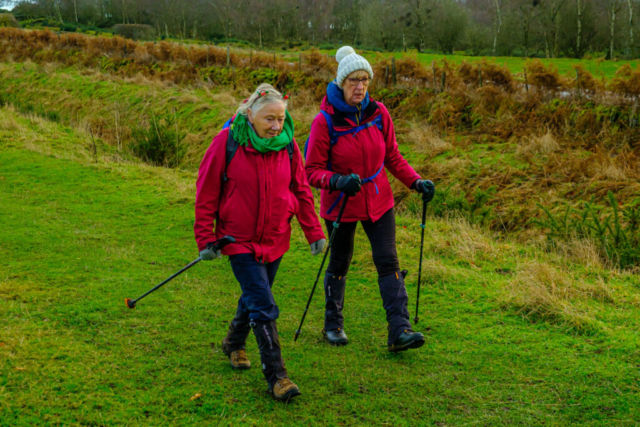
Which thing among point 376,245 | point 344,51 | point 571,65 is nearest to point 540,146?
point 571,65

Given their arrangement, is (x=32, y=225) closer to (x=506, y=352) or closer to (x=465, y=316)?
(x=465, y=316)

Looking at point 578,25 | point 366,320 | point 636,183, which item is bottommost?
point 366,320

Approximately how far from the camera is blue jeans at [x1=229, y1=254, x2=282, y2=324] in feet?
13.7

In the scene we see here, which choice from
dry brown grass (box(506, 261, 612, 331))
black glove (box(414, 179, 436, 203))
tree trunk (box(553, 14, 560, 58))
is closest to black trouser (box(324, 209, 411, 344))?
black glove (box(414, 179, 436, 203))

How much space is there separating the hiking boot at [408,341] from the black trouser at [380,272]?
5 cm

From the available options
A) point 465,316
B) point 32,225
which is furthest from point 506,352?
point 32,225

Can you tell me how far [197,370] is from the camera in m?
4.73

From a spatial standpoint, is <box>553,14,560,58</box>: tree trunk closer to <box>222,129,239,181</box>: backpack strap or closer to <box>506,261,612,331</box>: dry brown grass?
<box>506,261,612,331</box>: dry brown grass

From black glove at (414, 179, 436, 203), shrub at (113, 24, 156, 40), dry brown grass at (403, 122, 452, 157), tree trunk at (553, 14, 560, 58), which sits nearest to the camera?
black glove at (414, 179, 436, 203)

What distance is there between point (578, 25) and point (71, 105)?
1298 inches

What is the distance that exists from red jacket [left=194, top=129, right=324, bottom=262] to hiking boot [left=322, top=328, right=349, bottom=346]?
1.36m

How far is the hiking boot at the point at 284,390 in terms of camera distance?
4160mm

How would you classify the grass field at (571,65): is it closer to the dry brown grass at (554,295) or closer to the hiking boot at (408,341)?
the dry brown grass at (554,295)

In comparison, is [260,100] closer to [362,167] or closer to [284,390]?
[362,167]
